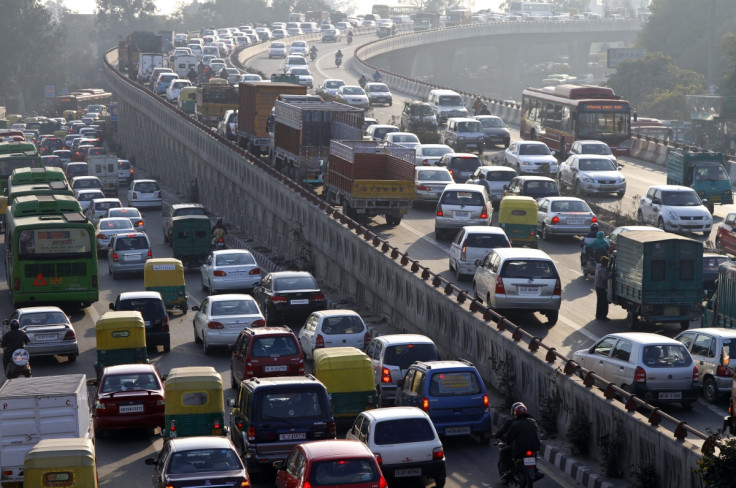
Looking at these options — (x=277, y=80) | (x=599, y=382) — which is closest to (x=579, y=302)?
(x=599, y=382)

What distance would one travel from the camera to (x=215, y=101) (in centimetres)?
7769

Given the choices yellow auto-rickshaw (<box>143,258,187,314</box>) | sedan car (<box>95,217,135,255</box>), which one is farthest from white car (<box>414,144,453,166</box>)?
yellow auto-rickshaw (<box>143,258,187,314</box>)

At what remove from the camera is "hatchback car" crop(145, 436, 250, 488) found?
53.5 ft

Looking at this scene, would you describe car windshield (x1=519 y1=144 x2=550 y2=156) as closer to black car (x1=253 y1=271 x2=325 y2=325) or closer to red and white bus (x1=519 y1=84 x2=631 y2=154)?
red and white bus (x1=519 y1=84 x2=631 y2=154)

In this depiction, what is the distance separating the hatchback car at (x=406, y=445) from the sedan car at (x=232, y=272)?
21432mm

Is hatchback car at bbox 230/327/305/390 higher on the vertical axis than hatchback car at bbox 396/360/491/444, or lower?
lower

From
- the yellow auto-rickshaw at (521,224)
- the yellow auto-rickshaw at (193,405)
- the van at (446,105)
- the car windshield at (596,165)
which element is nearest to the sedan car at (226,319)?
the yellow auto-rickshaw at (193,405)

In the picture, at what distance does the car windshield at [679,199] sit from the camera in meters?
41.5

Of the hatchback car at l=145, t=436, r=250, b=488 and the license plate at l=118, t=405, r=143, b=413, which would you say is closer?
the hatchback car at l=145, t=436, r=250, b=488

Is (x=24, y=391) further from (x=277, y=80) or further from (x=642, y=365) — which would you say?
(x=277, y=80)

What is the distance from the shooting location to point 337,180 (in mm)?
44938

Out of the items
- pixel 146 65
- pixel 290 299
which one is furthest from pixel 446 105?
pixel 146 65

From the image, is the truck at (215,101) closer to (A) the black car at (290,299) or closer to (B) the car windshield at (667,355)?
(A) the black car at (290,299)

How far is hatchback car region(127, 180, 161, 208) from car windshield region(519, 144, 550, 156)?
68.8ft
